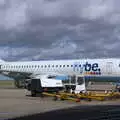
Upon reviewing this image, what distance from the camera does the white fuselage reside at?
54969mm

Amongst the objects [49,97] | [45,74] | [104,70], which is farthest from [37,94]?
[45,74]

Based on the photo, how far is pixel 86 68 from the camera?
56.9 metres

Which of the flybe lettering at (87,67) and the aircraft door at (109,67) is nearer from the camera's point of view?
the aircraft door at (109,67)

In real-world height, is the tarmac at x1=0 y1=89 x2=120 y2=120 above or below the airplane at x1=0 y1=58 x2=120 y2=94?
below

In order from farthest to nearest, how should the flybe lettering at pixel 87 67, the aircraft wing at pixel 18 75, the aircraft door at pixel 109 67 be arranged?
the aircraft wing at pixel 18 75 < the flybe lettering at pixel 87 67 < the aircraft door at pixel 109 67

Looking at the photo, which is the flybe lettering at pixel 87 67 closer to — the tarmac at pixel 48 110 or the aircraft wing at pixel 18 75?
the aircraft wing at pixel 18 75

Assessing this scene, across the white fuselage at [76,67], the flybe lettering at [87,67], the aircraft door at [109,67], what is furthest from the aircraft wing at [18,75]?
the aircraft door at [109,67]

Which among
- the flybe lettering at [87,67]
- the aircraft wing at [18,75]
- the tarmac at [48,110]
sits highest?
the flybe lettering at [87,67]

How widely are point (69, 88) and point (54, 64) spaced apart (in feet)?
47.7

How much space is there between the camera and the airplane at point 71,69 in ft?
181

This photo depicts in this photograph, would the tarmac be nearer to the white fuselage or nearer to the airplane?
the airplane

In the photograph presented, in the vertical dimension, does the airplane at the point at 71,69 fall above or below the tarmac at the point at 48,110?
above

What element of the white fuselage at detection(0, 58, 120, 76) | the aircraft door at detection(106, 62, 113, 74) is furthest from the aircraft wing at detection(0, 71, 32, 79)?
the aircraft door at detection(106, 62, 113, 74)

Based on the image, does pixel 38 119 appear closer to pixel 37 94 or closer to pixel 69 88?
pixel 37 94
